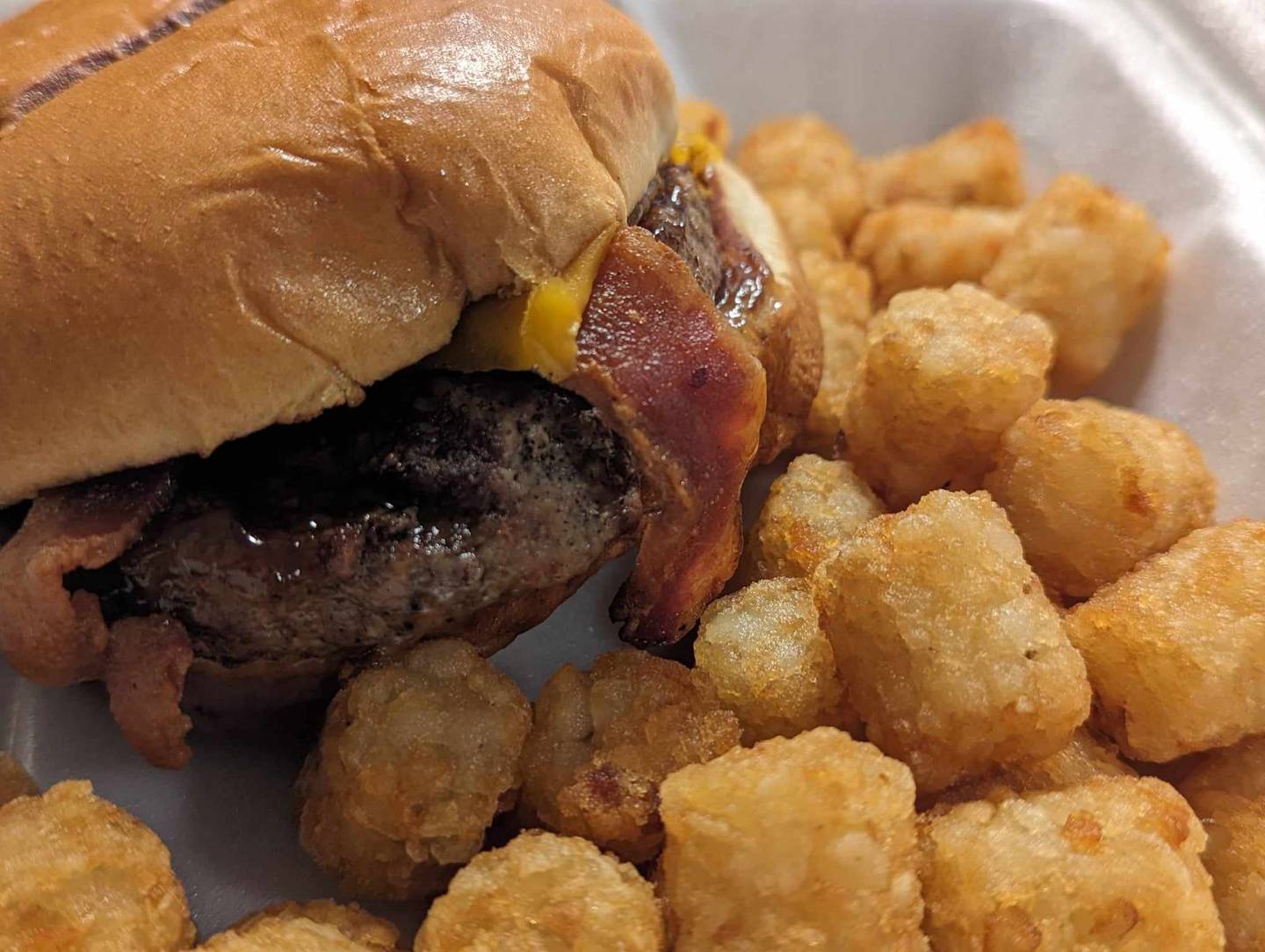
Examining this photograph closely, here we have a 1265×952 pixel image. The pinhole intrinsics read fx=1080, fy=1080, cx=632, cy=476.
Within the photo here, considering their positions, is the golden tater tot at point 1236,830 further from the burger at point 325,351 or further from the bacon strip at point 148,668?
the bacon strip at point 148,668

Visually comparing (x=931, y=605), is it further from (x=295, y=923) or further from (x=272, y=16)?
(x=272, y=16)

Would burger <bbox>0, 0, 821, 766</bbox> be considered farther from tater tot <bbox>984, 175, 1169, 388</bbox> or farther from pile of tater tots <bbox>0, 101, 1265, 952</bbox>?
tater tot <bbox>984, 175, 1169, 388</bbox>

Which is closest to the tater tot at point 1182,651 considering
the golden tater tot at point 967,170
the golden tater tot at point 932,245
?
the golden tater tot at point 932,245

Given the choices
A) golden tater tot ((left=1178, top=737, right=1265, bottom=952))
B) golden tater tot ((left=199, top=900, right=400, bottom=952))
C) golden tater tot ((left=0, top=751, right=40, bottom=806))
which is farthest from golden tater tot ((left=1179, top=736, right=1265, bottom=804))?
golden tater tot ((left=0, top=751, right=40, bottom=806))

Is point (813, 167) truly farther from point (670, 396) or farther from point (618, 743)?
point (618, 743)

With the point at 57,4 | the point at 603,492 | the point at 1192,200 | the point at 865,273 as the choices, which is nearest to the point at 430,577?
the point at 603,492

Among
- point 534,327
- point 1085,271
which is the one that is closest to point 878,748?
point 534,327
